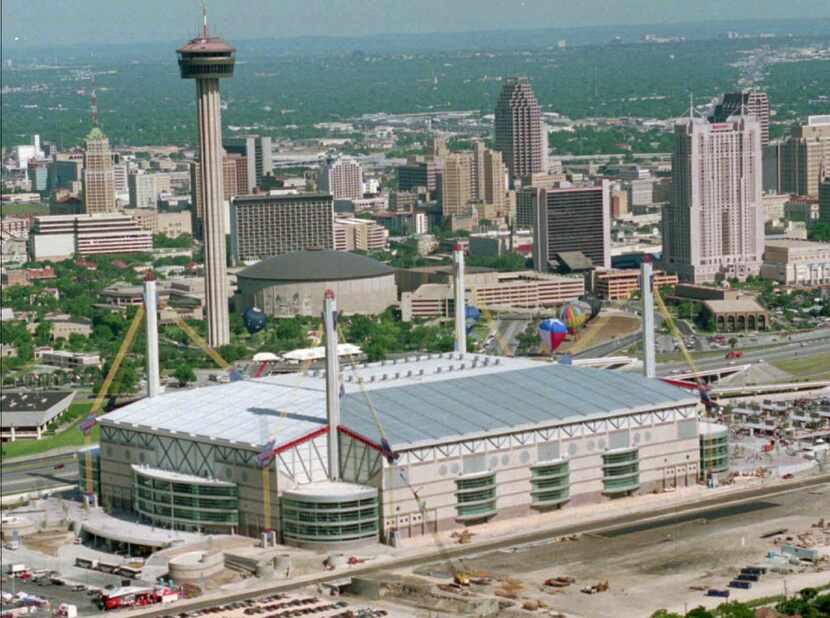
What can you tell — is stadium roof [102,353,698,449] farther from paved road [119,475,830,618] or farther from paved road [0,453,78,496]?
paved road [0,453,78,496]

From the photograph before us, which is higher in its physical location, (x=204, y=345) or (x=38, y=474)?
(x=38, y=474)

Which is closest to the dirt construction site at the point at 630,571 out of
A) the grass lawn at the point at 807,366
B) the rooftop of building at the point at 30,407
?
the rooftop of building at the point at 30,407

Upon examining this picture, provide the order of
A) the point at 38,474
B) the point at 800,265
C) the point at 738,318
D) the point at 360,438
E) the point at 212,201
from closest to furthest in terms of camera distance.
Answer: the point at 360,438 → the point at 38,474 → the point at 212,201 → the point at 738,318 → the point at 800,265

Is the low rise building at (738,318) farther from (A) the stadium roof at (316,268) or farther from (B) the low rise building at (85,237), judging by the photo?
(B) the low rise building at (85,237)

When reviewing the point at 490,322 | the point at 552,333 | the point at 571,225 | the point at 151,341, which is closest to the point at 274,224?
the point at 571,225

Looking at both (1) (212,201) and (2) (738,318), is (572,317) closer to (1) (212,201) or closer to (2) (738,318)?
(2) (738,318)

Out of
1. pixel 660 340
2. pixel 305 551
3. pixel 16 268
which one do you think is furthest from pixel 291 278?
pixel 305 551

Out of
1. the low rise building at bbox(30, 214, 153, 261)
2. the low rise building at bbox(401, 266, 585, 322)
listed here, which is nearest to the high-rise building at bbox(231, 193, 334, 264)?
the low rise building at bbox(30, 214, 153, 261)
